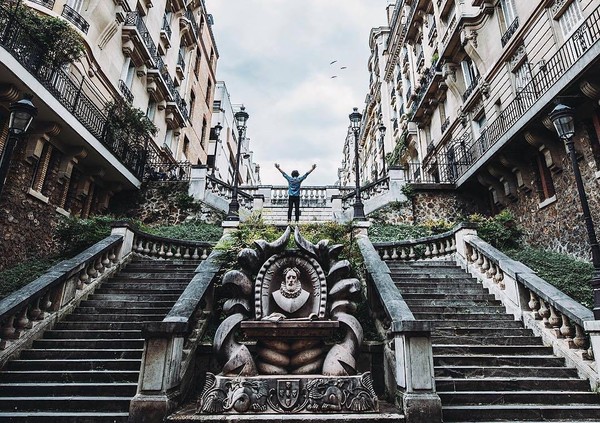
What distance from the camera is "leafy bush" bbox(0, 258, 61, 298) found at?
768 centimetres

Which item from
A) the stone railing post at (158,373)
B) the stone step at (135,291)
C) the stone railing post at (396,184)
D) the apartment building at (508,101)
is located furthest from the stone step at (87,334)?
the stone railing post at (396,184)

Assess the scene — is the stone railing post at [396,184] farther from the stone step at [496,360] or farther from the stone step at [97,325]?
the stone step at [97,325]

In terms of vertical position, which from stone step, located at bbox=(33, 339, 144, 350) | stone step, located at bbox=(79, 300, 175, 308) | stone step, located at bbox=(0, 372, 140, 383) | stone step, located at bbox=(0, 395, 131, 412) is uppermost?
stone step, located at bbox=(79, 300, 175, 308)

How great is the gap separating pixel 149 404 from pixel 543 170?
41.4ft

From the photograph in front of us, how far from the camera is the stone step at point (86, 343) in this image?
6.06 meters

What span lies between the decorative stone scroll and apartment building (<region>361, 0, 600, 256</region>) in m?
7.95

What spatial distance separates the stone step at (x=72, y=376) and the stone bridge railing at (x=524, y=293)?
6.60 metres

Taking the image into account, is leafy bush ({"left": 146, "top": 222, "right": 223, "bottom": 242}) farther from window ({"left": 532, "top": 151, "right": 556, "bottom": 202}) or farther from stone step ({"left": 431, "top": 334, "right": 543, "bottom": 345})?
window ({"left": 532, "top": 151, "right": 556, "bottom": 202})

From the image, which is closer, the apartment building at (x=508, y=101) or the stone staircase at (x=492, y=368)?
the stone staircase at (x=492, y=368)

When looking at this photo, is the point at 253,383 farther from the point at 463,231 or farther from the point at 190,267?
the point at 463,231

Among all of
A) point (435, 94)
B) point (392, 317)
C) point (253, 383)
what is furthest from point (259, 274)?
point (435, 94)

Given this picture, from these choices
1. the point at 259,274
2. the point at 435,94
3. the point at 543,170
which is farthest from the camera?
the point at 435,94

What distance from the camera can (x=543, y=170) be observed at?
11445mm

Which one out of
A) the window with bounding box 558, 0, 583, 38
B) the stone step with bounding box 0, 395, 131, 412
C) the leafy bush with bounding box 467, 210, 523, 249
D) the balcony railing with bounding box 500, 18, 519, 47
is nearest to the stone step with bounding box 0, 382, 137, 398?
the stone step with bounding box 0, 395, 131, 412
